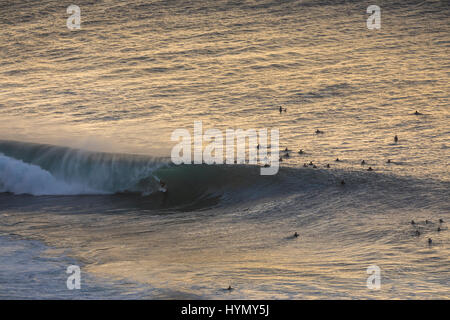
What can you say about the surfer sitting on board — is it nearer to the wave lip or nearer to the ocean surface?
the ocean surface

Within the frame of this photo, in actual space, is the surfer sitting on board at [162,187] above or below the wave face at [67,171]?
below

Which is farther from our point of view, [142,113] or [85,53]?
[85,53]

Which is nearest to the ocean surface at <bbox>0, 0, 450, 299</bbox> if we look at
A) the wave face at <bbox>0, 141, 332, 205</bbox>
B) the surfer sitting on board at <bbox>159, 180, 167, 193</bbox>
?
the wave face at <bbox>0, 141, 332, 205</bbox>

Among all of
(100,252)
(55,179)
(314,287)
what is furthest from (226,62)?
(314,287)

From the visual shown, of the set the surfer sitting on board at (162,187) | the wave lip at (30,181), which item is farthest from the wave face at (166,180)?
the surfer sitting on board at (162,187)

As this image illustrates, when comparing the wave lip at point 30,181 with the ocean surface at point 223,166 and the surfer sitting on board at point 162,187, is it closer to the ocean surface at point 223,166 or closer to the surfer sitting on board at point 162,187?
the ocean surface at point 223,166

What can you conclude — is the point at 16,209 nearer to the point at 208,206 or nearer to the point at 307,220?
the point at 208,206

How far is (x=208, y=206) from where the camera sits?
21703 millimetres

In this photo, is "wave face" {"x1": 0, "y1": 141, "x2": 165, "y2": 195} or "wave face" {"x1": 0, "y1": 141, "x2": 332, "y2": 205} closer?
"wave face" {"x1": 0, "y1": 141, "x2": 332, "y2": 205}

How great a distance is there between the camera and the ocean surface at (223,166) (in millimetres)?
16125

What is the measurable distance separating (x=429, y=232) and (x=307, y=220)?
3.12 metres

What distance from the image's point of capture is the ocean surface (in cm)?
1612

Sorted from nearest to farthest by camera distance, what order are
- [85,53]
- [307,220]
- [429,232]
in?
1. [429,232]
2. [307,220]
3. [85,53]

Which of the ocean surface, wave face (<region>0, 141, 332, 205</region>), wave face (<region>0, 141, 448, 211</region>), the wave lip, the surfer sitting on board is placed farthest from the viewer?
the wave lip
